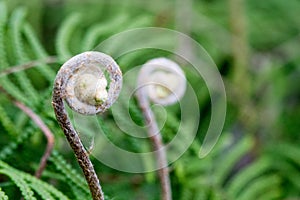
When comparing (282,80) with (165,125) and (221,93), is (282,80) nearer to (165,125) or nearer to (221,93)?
(221,93)

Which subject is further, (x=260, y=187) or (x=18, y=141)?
(x=260, y=187)

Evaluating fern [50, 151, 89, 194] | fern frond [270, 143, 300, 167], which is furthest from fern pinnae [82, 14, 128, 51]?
fern frond [270, 143, 300, 167]

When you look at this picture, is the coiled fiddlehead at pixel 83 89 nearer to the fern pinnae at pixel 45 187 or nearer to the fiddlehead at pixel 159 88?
the fern pinnae at pixel 45 187

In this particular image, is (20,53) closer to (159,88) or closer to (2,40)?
(2,40)

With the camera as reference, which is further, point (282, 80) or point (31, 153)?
point (282, 80)

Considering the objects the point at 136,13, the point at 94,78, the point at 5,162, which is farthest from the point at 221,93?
the point at 94,78

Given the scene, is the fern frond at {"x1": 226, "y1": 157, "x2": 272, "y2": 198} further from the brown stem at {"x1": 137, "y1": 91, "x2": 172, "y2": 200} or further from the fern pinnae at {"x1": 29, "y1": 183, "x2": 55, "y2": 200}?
the fern pinnae at {"x1": 29, "y1": 183, "x2": 55, "y2": 200}

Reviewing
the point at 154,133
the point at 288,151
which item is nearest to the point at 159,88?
the point at 154,133

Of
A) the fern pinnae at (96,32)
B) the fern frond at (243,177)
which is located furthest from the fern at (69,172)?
the fern frond at (243,177)
